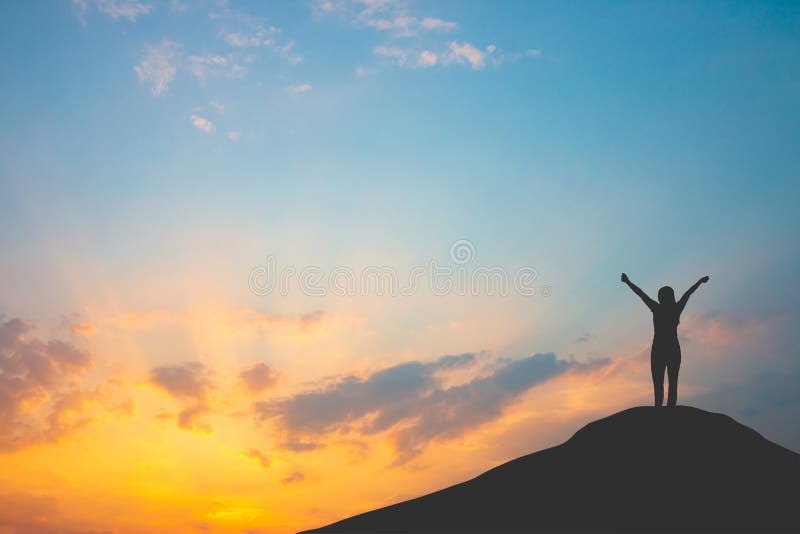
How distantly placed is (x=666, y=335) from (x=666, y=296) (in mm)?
1206

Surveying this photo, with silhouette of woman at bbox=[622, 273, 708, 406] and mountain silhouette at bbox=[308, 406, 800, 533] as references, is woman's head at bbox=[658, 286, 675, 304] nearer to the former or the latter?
silhouette of woman at bbox=[622, 273, 708, 406]

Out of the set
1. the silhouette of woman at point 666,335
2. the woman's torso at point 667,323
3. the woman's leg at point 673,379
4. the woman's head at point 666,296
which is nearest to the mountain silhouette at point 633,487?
the woman's leg at point 673,379

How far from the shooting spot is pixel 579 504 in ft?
57.7

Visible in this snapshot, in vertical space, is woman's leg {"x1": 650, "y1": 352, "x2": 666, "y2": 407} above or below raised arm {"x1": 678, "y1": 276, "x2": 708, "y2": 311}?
below

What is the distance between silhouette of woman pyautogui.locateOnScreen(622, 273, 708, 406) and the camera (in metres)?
20.0

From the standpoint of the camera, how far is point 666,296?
795 inches

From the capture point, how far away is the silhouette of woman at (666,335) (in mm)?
20031

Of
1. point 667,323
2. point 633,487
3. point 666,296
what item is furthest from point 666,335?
point 633,487

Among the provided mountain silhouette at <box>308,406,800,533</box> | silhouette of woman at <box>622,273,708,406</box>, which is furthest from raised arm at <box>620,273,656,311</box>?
mountain silhouette at <box>308,406,800,533</box>

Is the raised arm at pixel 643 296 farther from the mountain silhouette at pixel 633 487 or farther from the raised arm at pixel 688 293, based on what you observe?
the mountain silhouette at pixel 633 487

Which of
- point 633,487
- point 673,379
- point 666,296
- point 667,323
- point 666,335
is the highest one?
point 666,296

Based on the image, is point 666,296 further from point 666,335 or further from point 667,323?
point 666,335

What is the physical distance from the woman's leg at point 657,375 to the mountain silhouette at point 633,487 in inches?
14.5

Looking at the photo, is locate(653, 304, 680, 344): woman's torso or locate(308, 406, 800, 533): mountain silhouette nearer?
locate(308, 406, 800, 533): mountain silhouette
